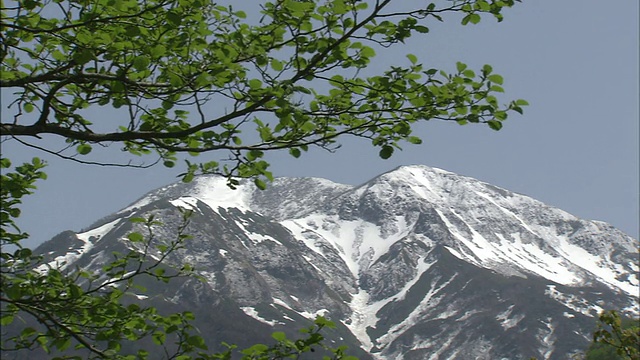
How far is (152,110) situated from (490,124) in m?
4.42

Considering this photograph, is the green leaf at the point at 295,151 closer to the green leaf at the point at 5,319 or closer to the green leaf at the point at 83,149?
the green leaf at the point at 83,149

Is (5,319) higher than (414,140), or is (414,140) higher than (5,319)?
(414,140)

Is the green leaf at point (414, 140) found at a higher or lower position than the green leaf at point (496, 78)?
lower

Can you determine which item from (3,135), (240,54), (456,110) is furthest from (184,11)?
(456,110)

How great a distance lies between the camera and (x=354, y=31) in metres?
7.08

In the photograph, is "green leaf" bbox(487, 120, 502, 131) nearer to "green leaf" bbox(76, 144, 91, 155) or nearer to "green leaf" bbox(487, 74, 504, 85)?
"green leaf" bbox(487, 74, 504, 85)

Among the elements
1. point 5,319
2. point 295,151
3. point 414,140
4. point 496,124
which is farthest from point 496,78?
point 5,319

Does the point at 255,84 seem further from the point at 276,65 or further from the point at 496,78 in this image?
the point at 496,78

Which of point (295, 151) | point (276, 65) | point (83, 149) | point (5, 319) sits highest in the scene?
point (276, 65)

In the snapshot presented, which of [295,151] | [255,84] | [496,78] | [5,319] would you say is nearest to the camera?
[255,84]

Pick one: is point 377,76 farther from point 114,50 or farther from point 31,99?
point 31,99

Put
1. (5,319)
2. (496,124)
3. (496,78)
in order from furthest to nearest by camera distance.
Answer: (5,319), (496,124), (496,78)

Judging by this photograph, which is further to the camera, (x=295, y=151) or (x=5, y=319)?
(x=5, y=319)

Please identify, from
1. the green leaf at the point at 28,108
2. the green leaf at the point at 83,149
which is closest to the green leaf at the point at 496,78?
the green leaf at the point at 83,149
